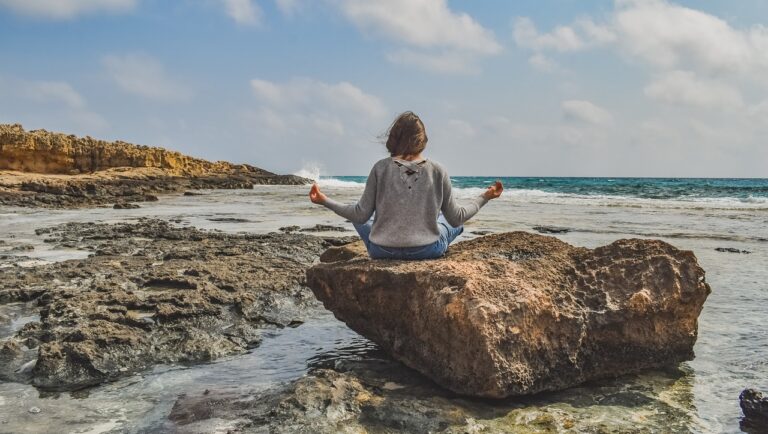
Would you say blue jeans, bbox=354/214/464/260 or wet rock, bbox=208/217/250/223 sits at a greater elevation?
blue jeans, bbox=354/214/464/260

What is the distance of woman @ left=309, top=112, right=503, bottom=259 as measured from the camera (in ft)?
14.1

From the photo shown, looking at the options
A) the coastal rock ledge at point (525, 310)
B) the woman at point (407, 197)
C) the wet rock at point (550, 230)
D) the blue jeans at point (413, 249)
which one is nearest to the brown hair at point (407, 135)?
the woman at point (407, 197)

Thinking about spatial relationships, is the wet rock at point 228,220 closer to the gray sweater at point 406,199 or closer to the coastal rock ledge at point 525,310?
the coastal rock ledge at point 525,310

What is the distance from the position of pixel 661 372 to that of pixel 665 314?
388mm

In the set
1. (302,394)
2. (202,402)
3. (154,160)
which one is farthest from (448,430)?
(154,160)

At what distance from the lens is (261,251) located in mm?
8570

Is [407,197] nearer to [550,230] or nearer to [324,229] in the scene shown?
[324,229]

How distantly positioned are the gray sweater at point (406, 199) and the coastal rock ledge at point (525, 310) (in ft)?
0.73

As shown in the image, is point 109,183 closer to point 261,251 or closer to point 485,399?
point 261,251

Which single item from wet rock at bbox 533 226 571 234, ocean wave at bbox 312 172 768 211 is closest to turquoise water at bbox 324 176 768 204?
ocean wave at bbox 312 172 768 211

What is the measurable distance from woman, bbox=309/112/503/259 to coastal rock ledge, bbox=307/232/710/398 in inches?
7.6

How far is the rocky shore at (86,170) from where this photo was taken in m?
23.6

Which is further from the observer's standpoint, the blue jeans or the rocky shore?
the rocky shore

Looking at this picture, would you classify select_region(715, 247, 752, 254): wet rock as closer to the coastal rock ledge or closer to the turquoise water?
the coastal rock ledge
